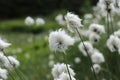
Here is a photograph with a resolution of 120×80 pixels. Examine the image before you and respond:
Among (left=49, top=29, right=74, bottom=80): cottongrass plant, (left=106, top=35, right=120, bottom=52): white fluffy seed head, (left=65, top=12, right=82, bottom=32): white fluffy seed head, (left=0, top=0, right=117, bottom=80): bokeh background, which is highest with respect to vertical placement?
(left=0, top=0, right=117, bottom=80): bokeh background

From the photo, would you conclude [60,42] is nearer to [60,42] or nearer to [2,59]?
[60,42]

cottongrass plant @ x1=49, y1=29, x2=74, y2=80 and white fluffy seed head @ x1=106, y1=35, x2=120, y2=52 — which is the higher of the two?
white fluffy seed head @ x1=106, y1=35, x2=120, y2=52

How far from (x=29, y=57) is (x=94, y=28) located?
665 centimetres

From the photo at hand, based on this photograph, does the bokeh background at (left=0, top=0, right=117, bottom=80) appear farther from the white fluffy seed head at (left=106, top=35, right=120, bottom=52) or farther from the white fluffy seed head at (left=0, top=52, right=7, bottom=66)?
the white fluffy seed head at (left=0, top=52, right=7, bottom=66)

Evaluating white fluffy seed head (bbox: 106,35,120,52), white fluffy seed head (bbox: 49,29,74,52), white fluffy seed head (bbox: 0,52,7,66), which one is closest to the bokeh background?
white fluffy seed head (bbox: 106,35,120,52)

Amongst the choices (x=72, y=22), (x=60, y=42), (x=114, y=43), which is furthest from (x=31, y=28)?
(x=60, y=42)

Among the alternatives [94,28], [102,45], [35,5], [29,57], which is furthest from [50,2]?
[94,28]

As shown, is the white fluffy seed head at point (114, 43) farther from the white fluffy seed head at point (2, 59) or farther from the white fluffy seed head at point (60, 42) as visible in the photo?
the white fluffy seed head at point (2, 59)

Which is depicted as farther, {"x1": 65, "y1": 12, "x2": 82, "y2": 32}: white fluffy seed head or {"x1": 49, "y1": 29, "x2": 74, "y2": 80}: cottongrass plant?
{"x1": 65, "y1": 12, "x2": 82, "y2": 32}: white fluffy seed head

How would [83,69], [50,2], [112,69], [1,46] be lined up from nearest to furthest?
[1,46] < [112,69] < [83,69] < [50,2]

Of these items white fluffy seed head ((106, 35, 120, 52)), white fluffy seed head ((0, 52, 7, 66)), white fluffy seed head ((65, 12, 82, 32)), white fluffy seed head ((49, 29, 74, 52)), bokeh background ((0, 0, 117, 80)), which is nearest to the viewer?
white fluffy seed head ((49, 29, 74, 52))

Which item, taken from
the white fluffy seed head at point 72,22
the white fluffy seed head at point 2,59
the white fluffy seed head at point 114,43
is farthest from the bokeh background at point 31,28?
the white fluffy seed head at point 72,22

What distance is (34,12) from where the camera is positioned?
33.7m

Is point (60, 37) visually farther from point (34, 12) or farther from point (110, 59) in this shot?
point (34, 12)
